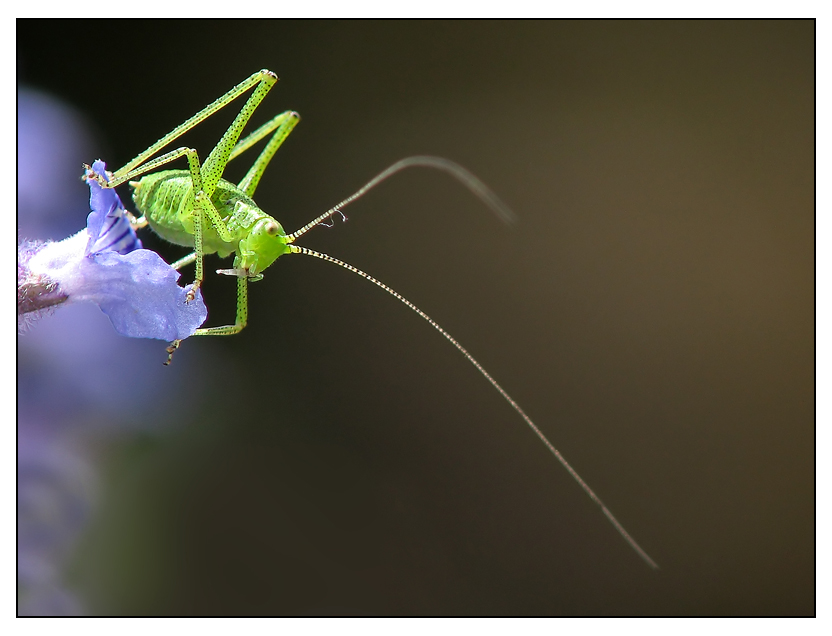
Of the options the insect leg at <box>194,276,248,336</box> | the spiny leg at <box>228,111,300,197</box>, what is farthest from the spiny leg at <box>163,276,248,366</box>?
the spiny leg at <box>228,111,300,197</box>

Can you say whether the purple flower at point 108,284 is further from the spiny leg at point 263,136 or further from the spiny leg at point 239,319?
the spiny leg at point 263,136

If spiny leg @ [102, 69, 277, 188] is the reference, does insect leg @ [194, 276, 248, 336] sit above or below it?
below

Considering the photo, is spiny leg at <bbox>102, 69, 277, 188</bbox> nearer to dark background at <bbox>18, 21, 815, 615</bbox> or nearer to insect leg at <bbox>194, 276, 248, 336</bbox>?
insect leg at <bbox>194, 276, 248, 336</bbox>

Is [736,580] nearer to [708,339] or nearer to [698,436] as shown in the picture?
[698,436]

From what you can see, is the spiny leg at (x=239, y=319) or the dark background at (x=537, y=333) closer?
the spiny leg at (x=239, y=319)

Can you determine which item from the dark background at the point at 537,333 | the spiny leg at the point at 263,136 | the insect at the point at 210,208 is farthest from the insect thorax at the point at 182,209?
the dark background at the point at 537,333

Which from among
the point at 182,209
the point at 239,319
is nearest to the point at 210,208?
the point at 182,209
